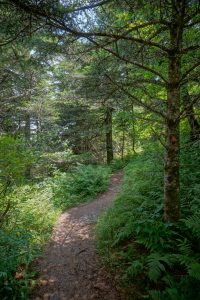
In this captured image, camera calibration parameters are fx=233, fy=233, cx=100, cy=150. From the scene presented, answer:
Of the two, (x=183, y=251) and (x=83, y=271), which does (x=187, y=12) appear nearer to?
(x=183, y=251)

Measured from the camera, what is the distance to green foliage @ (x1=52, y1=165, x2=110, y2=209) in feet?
33.4

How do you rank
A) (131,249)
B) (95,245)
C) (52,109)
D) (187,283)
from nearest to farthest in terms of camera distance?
(187,283) → (131,249) → (95,245) → (52,109)

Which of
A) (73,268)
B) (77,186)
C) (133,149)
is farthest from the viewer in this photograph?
(77,186)

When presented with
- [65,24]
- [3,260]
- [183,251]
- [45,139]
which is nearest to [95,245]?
[3,260]

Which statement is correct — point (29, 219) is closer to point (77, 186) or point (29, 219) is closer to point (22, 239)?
point (22, 239)

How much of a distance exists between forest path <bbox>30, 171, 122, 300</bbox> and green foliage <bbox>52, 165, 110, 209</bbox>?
2410 millimetres

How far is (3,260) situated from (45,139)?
32.5 ft

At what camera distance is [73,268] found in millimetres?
5016

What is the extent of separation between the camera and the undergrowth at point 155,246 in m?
3.41

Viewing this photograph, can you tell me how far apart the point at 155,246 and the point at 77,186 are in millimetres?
7303

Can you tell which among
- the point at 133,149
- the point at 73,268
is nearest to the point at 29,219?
the point at 73,268

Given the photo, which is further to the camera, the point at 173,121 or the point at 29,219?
the point at 29,219

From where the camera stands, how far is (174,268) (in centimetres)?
395

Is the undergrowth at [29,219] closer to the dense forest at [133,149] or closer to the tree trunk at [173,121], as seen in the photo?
the dense forest at [133,149]
